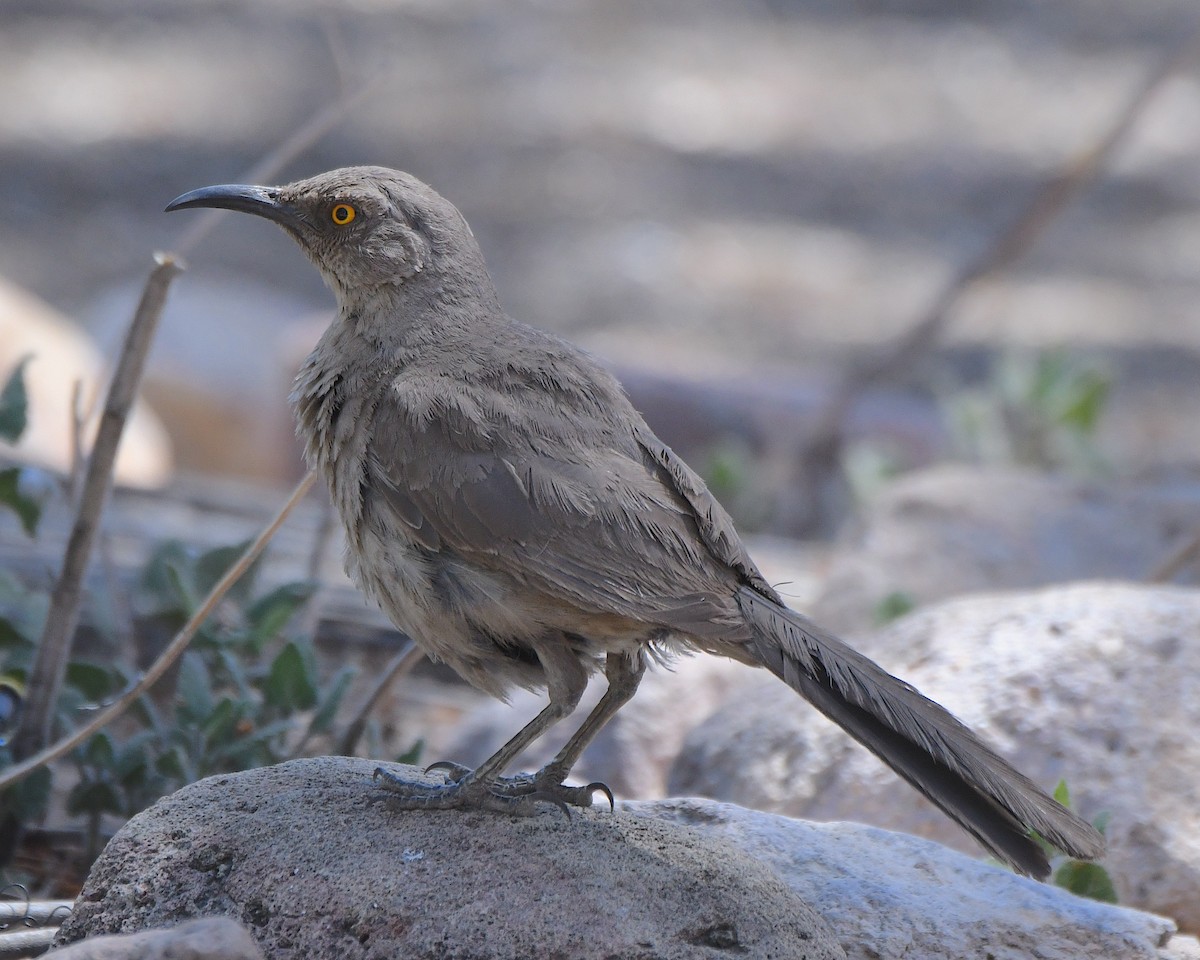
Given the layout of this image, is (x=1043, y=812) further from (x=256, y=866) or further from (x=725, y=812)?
(x=256, y=866)

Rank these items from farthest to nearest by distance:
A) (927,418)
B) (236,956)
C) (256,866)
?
(927,418)
(256,866)
(236,956)

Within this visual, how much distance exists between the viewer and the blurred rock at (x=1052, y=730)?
12.4 feet

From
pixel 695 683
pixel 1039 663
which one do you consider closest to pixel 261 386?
pixel 695 683

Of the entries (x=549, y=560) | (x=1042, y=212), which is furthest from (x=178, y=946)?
(x=1042, y=212)

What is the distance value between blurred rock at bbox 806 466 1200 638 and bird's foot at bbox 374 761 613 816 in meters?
2.51

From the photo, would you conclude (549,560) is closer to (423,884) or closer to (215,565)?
(423,884)

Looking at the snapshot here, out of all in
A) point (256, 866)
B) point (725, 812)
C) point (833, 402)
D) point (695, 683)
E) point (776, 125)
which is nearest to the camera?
point (256, 866)

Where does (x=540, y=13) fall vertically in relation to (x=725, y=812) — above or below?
above

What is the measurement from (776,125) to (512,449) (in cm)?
1062

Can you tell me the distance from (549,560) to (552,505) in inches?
4.9

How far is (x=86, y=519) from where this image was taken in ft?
11.6

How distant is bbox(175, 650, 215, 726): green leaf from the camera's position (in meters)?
3.65

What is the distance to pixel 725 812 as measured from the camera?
3.43m

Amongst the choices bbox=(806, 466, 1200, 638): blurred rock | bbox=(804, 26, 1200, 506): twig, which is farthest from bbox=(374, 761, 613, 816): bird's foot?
bbox=(804, 26, 1200, 506): twig
